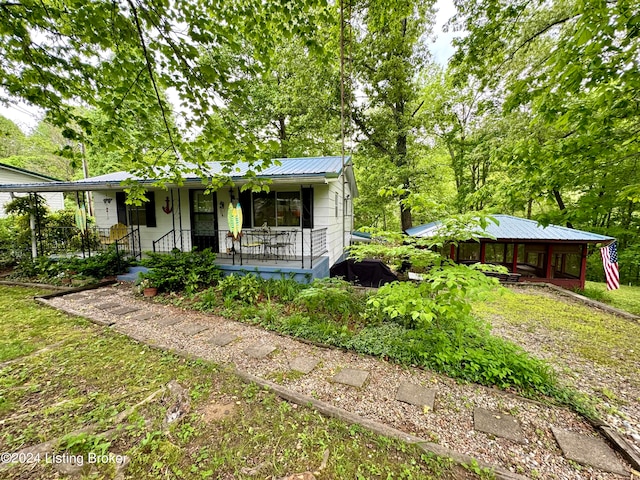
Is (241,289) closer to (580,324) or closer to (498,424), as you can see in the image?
(498,424)

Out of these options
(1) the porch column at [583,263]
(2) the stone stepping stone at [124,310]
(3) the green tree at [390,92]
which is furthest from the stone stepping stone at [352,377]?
(1) the porch column at [583,263]

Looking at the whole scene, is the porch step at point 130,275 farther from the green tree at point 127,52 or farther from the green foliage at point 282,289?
the green tree at point 127,52

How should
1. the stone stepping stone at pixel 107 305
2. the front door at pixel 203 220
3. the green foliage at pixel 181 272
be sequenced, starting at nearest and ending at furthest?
the stone stepping stone at pixel 107 305, the green foliage at pixel 181 272, the front door at pixel 203 220

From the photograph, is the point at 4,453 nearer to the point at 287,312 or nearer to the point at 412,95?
the point at 287,312

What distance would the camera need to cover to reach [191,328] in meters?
4.47

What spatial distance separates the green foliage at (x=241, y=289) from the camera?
5648 millimetres

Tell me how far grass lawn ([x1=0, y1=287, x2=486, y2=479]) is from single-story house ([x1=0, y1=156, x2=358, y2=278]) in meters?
3.62

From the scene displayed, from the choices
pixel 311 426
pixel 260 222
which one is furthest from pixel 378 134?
pixel 311 426

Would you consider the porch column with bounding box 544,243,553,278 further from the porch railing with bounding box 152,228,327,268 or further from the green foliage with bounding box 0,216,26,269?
the green foliage with bounding box 0,216,26,269

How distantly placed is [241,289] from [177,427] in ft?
11.4

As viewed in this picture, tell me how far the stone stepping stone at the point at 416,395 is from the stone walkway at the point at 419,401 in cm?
1

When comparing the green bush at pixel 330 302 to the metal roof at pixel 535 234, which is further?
the metal roof at pixel 535 234

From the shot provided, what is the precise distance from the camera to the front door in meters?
8.52

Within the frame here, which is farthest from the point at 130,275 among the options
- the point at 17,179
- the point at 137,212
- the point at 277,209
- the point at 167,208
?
the point at 17,179
